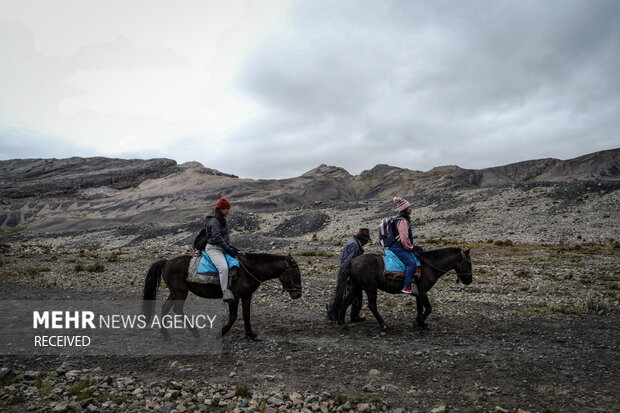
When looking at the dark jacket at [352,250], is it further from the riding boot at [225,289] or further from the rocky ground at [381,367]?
the riding boot at [225,289]

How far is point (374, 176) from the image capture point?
155875 millimetres

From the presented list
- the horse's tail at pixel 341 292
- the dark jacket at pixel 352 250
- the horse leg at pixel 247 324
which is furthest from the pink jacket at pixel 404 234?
the horse leg at pixel 247 324

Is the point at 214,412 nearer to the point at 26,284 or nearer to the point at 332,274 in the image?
the point at 332,274

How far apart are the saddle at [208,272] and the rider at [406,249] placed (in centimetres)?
430

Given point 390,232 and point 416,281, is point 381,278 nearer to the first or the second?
point 416,281

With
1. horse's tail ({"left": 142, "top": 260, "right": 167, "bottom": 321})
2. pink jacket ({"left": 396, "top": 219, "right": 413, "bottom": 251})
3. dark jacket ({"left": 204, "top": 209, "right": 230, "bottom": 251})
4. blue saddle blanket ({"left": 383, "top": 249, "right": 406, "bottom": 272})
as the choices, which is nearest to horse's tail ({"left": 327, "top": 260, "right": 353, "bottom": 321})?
blue saddle blanket ({"left": 383, "top": 249, "right": 406, "bottom": 272})

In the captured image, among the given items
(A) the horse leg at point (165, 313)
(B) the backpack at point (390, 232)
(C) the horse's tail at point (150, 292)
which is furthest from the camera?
(B) the backpack at point (390, 232)

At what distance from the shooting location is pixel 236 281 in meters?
9.16

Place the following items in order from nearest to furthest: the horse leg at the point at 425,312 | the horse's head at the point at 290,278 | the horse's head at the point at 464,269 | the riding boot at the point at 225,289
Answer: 1. the riding boot at the point at 225,289
2. the horse's head at the point at 290,278
3. the horse leg at the point at 425,312
4. the horse's head at the point at 464,269

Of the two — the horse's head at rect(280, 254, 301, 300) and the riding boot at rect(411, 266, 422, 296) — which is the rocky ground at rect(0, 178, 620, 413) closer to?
the riding boot at rect(411, 266, 422, 296)

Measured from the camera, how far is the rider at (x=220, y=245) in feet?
29.2

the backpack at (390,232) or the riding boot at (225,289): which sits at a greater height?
the backpack at (390,232)

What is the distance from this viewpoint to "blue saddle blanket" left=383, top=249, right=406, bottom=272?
9609 mm

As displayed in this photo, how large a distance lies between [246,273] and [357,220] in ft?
136
